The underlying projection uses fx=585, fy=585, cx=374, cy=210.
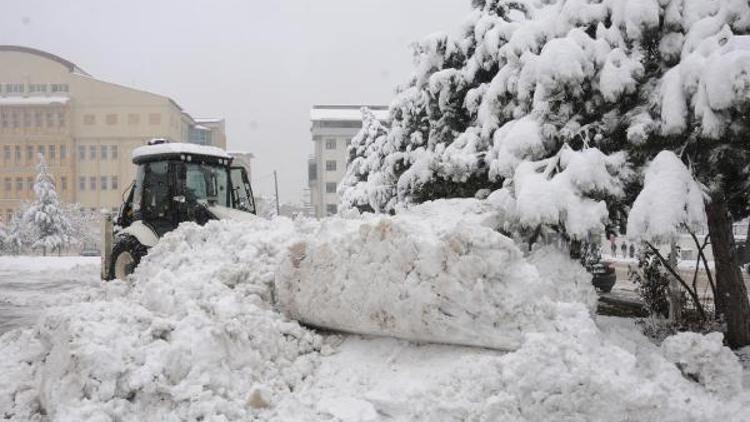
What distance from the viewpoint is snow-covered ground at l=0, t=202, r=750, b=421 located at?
3.91m

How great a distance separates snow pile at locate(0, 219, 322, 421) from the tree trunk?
4.10 m

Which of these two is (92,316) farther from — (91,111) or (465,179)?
(91,111)

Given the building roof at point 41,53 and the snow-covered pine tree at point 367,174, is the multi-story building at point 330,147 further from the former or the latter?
the snow-covered pine tree at point 367,174

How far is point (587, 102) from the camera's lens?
18.1ft

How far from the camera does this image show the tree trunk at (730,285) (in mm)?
5812

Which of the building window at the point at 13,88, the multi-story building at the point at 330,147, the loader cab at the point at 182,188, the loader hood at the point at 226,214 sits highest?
the building window at the point at 13,88

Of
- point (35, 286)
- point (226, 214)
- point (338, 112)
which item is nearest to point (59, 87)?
point (338, 112)

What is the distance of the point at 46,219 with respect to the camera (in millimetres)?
39906

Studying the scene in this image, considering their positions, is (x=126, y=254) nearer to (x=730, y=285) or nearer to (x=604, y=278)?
(x=730, y=285)

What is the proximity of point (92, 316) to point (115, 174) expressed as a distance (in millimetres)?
56025

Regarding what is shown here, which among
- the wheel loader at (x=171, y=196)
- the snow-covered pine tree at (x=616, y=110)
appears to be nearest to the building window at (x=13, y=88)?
the wheel loader at (x=171, y=196)

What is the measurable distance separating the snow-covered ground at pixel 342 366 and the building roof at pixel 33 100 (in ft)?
183

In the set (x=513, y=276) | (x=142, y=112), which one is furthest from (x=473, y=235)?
(x=142, y=112)

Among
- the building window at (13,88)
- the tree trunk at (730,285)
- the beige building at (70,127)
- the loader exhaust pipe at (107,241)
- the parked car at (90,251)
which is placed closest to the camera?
the tree trunk at (730,285)
